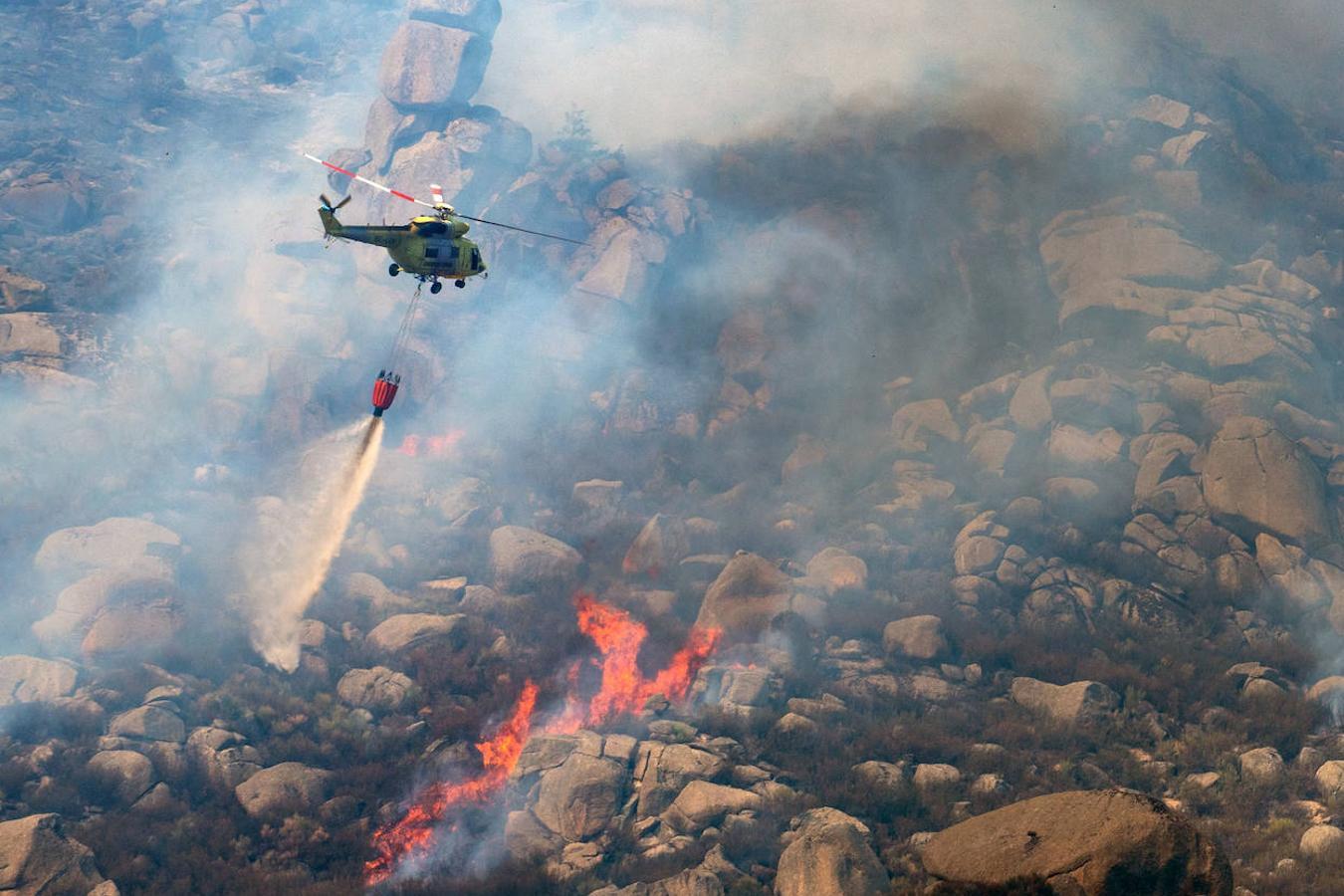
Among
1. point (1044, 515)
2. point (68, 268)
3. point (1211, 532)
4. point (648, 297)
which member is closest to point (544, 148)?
point (648, 297)

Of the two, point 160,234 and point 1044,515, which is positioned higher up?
point 1044,515

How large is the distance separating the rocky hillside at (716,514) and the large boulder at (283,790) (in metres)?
0.14

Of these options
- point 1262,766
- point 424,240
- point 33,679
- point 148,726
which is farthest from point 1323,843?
point 33,679

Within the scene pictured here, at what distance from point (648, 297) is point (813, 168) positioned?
645 inches

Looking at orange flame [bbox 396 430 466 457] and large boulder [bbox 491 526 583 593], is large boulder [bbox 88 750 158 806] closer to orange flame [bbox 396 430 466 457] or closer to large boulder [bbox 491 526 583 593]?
large boulder [bbox 491 526 583 593]

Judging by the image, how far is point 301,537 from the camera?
191ft

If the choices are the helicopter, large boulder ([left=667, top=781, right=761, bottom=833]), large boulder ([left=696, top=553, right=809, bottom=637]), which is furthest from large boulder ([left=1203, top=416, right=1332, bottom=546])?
the helicopter

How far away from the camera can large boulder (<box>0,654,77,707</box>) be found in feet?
147

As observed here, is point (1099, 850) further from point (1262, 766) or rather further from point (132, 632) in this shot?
point (132, 632)

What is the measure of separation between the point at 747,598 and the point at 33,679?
97.3 ft

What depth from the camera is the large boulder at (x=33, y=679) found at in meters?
44.8

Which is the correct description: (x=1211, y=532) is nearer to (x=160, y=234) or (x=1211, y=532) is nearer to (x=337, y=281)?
(x=337, y=281)

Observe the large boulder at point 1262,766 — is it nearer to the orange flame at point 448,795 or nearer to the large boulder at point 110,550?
the orange flame at point 448,795

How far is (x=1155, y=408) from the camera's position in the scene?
6041cm
